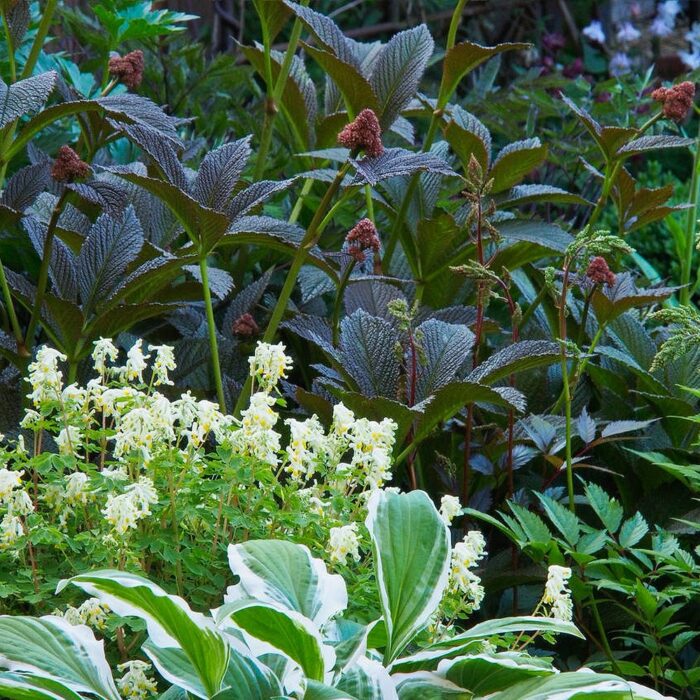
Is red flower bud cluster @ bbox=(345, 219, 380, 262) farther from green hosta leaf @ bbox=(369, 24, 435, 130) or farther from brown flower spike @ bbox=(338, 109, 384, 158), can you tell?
green hosta leaf @ bbox=(369, 24, 435, 130)

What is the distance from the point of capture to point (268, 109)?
2100 mm

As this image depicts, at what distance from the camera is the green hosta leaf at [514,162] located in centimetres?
212

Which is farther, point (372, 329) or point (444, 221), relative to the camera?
point (444, 221)

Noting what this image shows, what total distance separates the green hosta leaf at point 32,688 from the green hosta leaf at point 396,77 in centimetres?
128

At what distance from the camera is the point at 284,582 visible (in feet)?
3.87

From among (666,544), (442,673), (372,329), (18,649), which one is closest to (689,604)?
(666,544)

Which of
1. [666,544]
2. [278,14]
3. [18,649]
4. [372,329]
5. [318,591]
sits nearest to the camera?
[18,649]

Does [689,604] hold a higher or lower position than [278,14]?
lower

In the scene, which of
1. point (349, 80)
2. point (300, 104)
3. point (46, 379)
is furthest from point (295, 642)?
point (300, 104)

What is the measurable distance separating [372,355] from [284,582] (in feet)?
2.24

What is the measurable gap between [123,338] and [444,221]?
67cm

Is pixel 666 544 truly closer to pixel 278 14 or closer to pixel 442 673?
pixel 442 673

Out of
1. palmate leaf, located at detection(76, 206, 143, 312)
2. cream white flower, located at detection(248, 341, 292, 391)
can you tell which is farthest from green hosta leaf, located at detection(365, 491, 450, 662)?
palmate leaf, located at detection(76, 206, 143, 312)

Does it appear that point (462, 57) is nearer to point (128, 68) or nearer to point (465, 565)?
point (128, 68)
